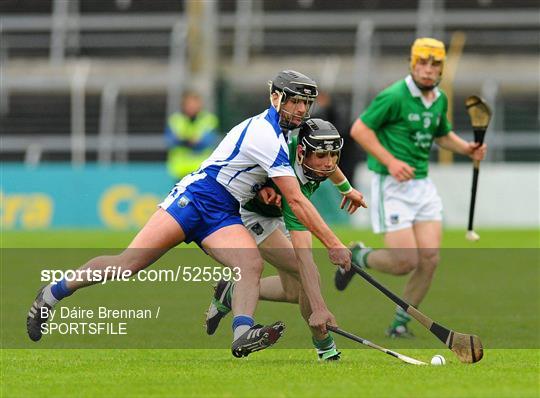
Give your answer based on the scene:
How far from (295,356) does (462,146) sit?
2979mm

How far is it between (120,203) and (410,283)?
14.3 m

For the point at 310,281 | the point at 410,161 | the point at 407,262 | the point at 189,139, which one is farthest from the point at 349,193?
the point at 189,139

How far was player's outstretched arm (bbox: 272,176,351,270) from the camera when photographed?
26.9ft

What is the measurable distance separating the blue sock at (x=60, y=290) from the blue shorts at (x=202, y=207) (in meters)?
0.85

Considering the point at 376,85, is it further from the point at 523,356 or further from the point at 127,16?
the point at 523,356

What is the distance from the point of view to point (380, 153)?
424 inches

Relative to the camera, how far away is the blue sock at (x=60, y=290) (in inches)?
352

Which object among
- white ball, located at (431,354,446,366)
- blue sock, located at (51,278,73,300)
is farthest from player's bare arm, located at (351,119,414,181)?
blue sock, located at (51,278,73,300)

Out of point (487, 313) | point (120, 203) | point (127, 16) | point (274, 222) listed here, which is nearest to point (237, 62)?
point (127, 16)

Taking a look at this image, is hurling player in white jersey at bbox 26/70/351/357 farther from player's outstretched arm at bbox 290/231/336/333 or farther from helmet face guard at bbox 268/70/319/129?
player's outstretched arm at bbox 290/231/336/333

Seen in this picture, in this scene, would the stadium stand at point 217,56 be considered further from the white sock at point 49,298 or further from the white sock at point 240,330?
the white sock at point 240,330

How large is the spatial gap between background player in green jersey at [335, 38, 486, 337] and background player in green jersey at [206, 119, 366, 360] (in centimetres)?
157

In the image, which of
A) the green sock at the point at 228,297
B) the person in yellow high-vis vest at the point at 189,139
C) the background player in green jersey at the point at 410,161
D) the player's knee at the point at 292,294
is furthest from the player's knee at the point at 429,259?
the person in yellow high-vis vest at the point at 189,139

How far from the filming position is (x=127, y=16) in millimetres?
31141
